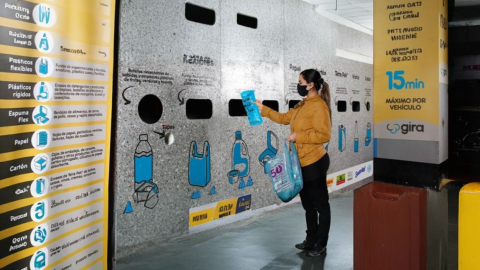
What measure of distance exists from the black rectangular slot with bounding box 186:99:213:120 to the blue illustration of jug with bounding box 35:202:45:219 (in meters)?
3.28

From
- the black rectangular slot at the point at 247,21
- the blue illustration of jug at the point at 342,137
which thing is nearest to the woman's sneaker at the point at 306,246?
the black rectangular slot at the point at 247,21

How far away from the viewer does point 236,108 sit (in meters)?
5.73

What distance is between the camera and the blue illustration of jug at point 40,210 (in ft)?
6.28

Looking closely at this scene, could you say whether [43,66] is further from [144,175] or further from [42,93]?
[144,175]

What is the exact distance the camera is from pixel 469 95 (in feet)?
14.4

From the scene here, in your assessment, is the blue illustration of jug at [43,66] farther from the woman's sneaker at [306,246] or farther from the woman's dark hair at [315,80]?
the woman's sneaker at [306,246]

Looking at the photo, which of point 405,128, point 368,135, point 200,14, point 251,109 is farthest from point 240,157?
point 368,135

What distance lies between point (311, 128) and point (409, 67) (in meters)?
1.03

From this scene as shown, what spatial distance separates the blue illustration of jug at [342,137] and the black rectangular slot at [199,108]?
2991mm

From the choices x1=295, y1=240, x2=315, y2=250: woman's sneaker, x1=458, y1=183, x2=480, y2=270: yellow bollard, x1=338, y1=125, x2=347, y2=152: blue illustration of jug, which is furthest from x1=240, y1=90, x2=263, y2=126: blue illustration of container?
x1=338, y1=125, x2=347, y2=152: blue illustration of jug

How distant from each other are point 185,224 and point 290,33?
3043 millimetres

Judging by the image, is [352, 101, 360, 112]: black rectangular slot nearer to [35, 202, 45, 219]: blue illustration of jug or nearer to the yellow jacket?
the yellow jacket

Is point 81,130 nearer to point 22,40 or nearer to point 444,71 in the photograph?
point 22,40

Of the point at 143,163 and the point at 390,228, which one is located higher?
the point at 143,163
